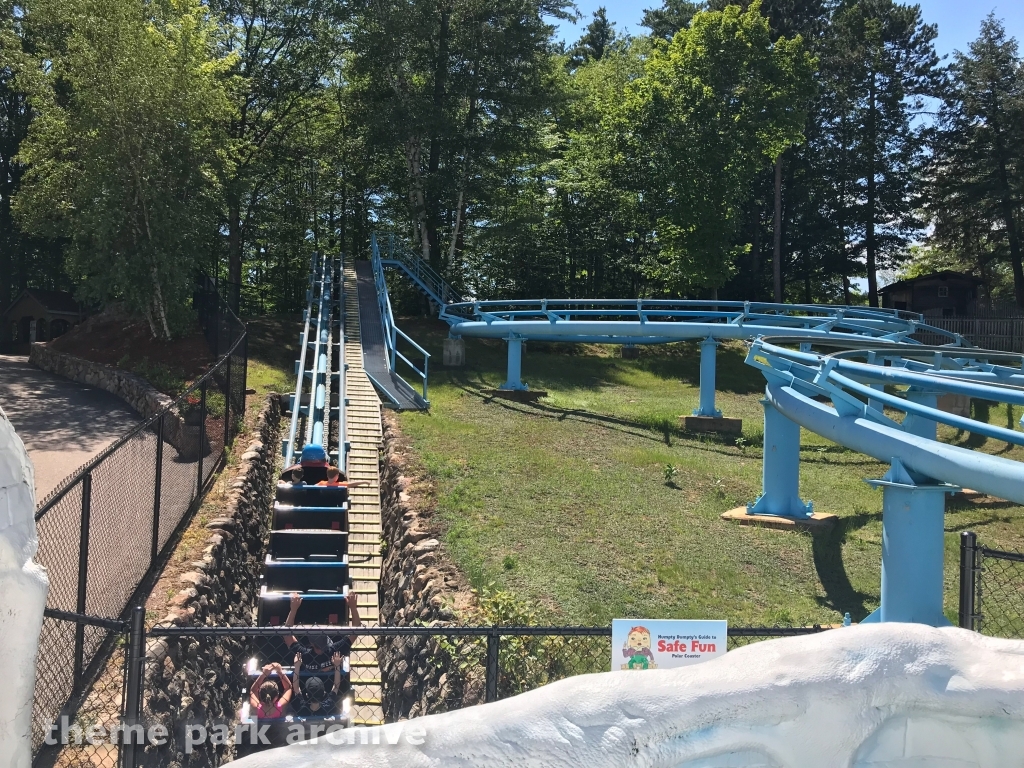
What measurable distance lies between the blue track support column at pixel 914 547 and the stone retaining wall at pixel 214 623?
5770 millimetres

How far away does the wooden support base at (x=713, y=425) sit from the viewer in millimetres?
19141

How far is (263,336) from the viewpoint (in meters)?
26.6

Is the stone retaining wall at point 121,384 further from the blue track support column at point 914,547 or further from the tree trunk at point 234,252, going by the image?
the blue track support column at point 914,547

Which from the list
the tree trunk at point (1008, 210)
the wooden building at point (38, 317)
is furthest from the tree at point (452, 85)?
the tree trunk at point (1008, 210)

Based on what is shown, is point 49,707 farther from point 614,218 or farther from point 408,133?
point 614,218

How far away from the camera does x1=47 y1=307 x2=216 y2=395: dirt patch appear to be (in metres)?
19.7

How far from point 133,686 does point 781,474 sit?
32.4 feet

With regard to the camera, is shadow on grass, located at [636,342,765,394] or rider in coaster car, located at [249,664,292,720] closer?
rider in coaster car, located at [249,664,292,720]

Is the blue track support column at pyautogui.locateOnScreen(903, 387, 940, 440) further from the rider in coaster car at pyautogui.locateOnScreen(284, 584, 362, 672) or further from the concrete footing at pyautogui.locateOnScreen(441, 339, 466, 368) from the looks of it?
the concrete footing at pyautogui.locateOnScreen(441, 339, 466, 368)

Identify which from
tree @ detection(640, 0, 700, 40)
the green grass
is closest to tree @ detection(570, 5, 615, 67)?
tree @ detection(640, 0, 700, 40)

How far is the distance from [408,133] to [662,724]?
28.6 metres

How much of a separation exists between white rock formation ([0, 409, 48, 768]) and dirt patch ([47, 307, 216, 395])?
16.0 meters

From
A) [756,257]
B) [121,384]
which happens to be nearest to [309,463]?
[121,384]

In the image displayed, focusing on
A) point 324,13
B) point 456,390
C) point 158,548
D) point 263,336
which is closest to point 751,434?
point 456,390
